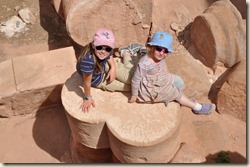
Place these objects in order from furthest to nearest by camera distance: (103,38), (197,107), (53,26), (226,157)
A: (53,26), (197,107), (226,157), (103,38)

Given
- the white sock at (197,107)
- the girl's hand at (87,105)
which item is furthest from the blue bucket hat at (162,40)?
the white sock at (197,107)

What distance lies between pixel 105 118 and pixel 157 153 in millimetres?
583

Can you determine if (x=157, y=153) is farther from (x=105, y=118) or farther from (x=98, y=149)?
(x=98, y=149)

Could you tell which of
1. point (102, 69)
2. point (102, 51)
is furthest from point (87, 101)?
point (102, 51)

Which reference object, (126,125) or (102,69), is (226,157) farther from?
(102,69)

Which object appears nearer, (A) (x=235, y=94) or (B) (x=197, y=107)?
(B) (x=197, y=107)

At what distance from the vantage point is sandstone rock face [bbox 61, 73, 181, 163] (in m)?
3.03

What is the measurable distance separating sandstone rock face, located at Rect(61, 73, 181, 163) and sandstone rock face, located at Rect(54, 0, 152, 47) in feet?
3.75

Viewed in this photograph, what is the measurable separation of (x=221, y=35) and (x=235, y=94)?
873 mm

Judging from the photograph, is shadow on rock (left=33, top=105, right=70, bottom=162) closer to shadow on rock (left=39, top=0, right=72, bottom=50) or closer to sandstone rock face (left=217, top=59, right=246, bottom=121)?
shadow on rock (left=39, top=0, right=72, bottom=50)

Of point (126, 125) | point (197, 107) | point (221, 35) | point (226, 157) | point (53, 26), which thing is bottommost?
point (226, 157)

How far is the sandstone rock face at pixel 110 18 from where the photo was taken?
13.5ft

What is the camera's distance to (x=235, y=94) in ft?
12.5

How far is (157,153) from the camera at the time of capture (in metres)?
3.14
